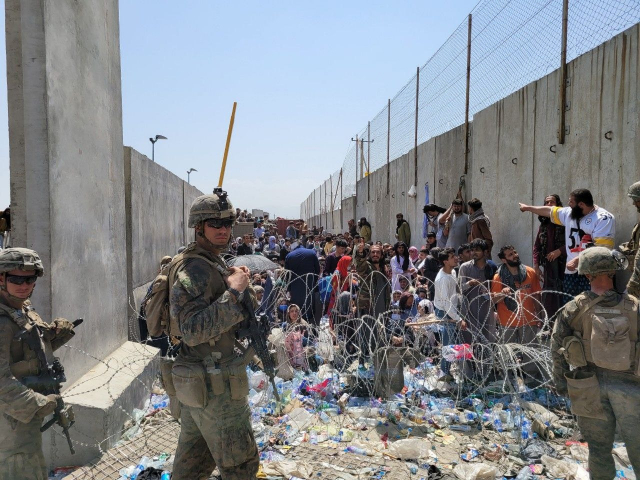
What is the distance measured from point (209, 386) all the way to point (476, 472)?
200 centimetres

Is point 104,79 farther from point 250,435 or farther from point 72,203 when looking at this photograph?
point 250,435

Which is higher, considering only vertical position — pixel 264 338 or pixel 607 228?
pixel 607 228

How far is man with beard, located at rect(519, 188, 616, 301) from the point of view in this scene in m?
4.62

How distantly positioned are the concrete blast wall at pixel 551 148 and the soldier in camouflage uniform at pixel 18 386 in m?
4.83

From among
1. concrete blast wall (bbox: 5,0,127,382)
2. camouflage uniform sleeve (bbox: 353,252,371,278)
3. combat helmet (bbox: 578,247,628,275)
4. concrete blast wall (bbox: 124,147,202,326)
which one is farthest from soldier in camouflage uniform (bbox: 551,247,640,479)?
concrete blast wall (bbox: 124,147,202,326)

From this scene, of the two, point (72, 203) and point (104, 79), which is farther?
point (104, 79)

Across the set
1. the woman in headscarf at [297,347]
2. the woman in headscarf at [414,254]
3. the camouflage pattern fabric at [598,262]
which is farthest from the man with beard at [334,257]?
the camouflage pattern fabric at [598,262]

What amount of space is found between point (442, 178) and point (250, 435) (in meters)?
8.45

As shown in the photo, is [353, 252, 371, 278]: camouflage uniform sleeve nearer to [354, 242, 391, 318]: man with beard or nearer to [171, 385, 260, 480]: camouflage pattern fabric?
[354, 242, 391, 318]: man with beard

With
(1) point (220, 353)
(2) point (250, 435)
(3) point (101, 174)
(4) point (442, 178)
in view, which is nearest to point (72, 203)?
(3) point (101, 174)

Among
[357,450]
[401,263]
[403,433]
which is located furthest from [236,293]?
[401,263]

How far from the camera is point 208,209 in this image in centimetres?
262

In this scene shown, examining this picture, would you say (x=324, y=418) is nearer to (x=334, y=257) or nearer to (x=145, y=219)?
(x=334, y=257)

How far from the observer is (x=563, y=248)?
5.29m
